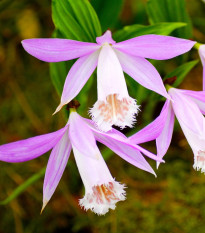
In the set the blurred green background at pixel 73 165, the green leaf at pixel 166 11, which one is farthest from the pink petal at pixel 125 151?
the green leaf at pixel 166 11

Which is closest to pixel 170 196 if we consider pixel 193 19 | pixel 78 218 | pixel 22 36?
pixel 78 218

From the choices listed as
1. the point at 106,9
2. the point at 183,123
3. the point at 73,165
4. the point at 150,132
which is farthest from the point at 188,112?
the point at 73,165

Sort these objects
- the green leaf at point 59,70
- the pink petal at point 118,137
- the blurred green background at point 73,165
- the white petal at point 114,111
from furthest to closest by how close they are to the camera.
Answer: the blurred green background at point 73,165 → the green leaf at point 59,70 → the white petal at point 114,111 → the pink petal at point 118,137

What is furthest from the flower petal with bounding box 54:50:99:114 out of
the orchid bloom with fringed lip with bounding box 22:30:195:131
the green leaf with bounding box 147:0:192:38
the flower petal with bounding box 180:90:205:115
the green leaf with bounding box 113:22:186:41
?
the green leaf with bounding box 147:0:192:38

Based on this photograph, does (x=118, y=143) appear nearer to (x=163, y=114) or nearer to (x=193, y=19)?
(x=163, y=114)

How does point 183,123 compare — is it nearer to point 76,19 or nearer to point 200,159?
point 200,159

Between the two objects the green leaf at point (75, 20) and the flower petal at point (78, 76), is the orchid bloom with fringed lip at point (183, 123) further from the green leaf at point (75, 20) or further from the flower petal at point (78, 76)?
the green leaf at point (75, 20)

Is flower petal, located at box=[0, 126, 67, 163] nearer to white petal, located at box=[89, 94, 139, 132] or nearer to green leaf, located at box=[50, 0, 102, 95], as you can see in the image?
white petal, located at box=[89, 94, 139, 132]
